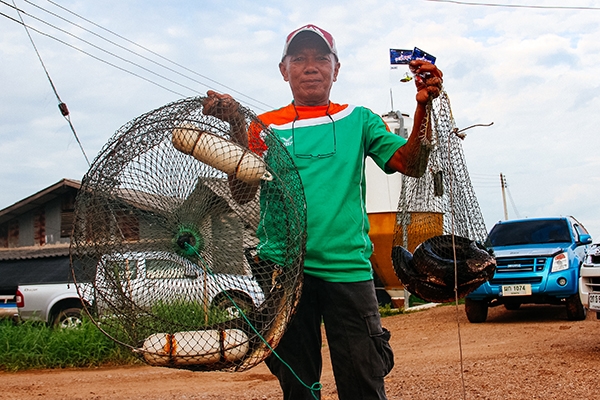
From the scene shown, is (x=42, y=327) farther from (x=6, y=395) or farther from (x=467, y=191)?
(x=467, y=191)

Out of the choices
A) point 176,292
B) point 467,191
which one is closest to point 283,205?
point 176,292

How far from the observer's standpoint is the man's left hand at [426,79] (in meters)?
2.88

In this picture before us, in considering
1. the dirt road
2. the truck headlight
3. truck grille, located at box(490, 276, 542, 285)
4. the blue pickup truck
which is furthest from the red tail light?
the truck headlight

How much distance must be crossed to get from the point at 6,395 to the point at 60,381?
3.13 ft

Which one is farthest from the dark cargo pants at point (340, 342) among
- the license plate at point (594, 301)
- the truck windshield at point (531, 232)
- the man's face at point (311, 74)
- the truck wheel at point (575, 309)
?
the truck windshield at point (531, 232)

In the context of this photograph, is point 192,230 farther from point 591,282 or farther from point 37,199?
point 37,199

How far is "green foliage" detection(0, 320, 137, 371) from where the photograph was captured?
9586 millimetres

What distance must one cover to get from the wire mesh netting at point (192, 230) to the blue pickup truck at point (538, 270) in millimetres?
8604

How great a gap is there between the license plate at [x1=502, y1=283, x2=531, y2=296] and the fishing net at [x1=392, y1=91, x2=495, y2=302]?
6.82 m

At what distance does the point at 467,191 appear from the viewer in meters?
4.07

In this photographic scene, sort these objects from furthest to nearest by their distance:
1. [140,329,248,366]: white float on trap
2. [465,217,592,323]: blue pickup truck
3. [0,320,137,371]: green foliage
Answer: [465,217,592,323]: blue pickup truck
[0,320,137,371]: green foliage
[140,329,248,366]: white float on trap

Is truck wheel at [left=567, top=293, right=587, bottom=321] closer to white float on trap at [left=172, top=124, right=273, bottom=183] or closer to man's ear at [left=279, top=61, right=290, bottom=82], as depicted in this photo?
man's ear at [left=279, top=61, right=290, bottom=82]

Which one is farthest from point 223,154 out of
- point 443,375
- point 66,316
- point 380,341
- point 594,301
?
point 66,316

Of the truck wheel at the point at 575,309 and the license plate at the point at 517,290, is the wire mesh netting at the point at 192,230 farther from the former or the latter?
the truck wheel at the point at 575,309
